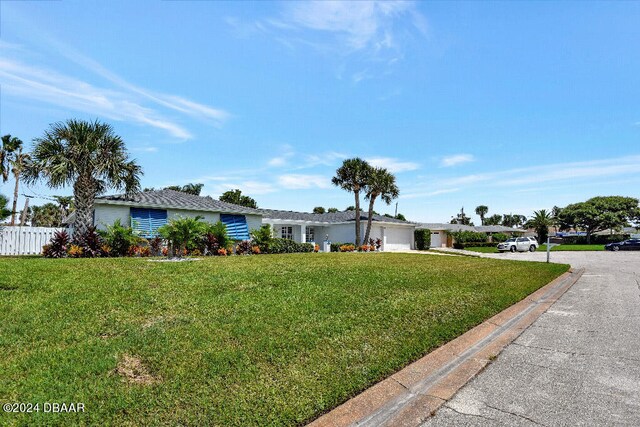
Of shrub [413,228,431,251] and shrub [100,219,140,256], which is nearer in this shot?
shrub [100,219,140,256]

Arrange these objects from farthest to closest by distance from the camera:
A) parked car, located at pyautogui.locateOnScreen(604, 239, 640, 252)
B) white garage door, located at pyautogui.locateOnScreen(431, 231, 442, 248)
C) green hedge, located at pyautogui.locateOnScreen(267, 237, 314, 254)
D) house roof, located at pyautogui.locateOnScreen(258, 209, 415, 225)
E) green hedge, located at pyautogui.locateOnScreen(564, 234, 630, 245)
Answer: green hedge, located at pyautogui.locateOnScreen(564, 234, 630, 245) → white garage door, located at pyautogui.locateOnScreen(431, 231, 442, 248) → parked car, located at pyautogui.locateOnScreen(604, 239, 640, 252) → house roof, located at pyautogui.locateOnScreen(258, 209, 415, 225) → green hedge, located at pyautogui.locateOnScreen(267, 237, 314, 254)

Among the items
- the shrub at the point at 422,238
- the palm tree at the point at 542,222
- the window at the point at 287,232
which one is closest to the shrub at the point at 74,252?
the window at the point at 287,232

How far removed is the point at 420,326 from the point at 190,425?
3997 mm

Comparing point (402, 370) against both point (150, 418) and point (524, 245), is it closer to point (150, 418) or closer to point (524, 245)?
point (150, 418)

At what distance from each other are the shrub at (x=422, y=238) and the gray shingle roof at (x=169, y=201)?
2030 cm

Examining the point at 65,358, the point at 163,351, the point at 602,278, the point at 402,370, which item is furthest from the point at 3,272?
the point at 602,278

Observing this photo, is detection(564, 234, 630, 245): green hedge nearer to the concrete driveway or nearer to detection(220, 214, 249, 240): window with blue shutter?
detection(220, 214, 249, 240): window with blue shutter

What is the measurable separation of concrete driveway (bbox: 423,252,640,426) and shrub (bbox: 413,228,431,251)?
3014 cm

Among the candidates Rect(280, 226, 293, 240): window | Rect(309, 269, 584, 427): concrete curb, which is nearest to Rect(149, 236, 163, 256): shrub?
Rect(280, 226, 293, 240): window

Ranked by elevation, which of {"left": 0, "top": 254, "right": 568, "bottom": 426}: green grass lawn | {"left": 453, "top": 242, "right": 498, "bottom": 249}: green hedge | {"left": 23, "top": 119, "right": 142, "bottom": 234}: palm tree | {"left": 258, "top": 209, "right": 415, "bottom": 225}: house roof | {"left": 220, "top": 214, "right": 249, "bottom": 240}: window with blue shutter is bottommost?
{"left": 453, "top": 242, "right": 498, "bottom": 249}: green hedge

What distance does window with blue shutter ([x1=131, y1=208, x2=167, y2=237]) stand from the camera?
18.1 m

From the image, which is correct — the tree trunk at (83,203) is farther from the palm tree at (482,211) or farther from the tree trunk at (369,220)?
the palm tree at (482,211)

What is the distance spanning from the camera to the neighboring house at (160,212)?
1794cm

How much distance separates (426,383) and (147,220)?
1810cm
